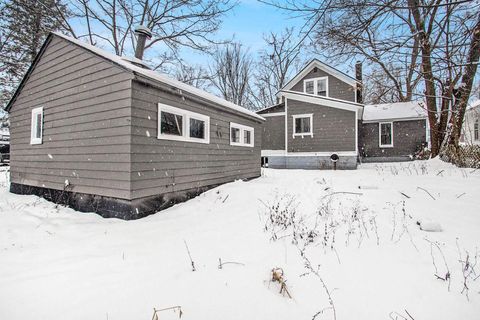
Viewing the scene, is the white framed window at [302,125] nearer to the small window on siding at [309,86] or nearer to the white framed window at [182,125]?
the small window on siding at [309,86]

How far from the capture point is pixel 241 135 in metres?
9.12

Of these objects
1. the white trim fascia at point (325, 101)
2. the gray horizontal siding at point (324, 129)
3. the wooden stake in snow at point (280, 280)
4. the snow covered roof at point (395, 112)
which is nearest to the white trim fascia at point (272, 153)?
the gray horizontal siding at point (324, 129)

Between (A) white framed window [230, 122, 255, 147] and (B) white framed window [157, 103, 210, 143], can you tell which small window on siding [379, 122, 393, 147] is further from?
(B) white framed window [157, 103, 210, 143]

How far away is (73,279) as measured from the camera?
2.51 meters

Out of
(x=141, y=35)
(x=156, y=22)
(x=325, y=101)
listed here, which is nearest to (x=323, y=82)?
(x=325, y=101)

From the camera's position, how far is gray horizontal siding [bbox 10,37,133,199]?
4996mm

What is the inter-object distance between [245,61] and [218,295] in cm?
2832

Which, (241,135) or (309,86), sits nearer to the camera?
(241,135)

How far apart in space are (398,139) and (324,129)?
6.98 meters

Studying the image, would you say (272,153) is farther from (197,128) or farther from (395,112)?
(395,112)

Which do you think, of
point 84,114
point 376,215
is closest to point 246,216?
point 376,215

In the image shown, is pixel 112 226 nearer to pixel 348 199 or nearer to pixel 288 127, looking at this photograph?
pixel 348 199

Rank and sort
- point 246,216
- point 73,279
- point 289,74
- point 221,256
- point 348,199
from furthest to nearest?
point 289,74 < point 348,199 < point 246,216 < point 221,256 < point 73,279

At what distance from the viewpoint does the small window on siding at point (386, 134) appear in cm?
1679
